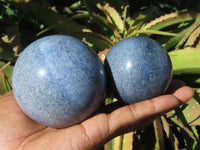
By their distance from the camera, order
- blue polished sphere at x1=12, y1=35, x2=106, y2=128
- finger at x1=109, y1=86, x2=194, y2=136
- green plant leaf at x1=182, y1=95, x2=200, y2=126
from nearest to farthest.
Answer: blue polished sphere at x1=12, y1=35, x2=106, y2=128, finger at x1=109, y1=86, x2=194, y2=136, green plant leaf at x1=182, y1=95, x2=200, y2=126

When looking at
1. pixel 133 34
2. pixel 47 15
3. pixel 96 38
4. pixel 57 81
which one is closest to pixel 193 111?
pixel 133 34

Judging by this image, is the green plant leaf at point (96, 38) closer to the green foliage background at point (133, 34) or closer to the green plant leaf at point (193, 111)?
the green foliage background at point (133, 34)

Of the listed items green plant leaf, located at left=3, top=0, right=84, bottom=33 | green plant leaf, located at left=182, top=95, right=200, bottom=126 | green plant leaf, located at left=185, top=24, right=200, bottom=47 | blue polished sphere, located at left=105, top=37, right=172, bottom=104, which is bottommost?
green plant leaf, located at left=182, top=95, right=200, bottom=126

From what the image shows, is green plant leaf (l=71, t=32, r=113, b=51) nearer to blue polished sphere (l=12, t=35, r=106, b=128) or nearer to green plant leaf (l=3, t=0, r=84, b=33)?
green plant leaf (l=3, t=0, r=84, b=33)

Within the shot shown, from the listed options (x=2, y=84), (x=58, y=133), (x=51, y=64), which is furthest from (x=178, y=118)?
(x=2, y=84)

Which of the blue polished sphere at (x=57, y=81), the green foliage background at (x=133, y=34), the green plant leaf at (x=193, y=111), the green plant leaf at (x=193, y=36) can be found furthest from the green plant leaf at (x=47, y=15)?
the green plant leaf at (x=193, y=111)

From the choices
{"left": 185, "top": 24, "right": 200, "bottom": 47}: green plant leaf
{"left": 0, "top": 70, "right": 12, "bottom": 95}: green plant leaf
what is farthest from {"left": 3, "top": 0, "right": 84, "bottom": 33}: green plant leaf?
{"left": 185, "top": 24, "right": 200, "bottom": 47}: green plant leaf

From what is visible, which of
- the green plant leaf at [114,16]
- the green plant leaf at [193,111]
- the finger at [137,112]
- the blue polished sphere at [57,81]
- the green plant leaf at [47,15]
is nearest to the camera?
the blue polished sphere at [57,81]
